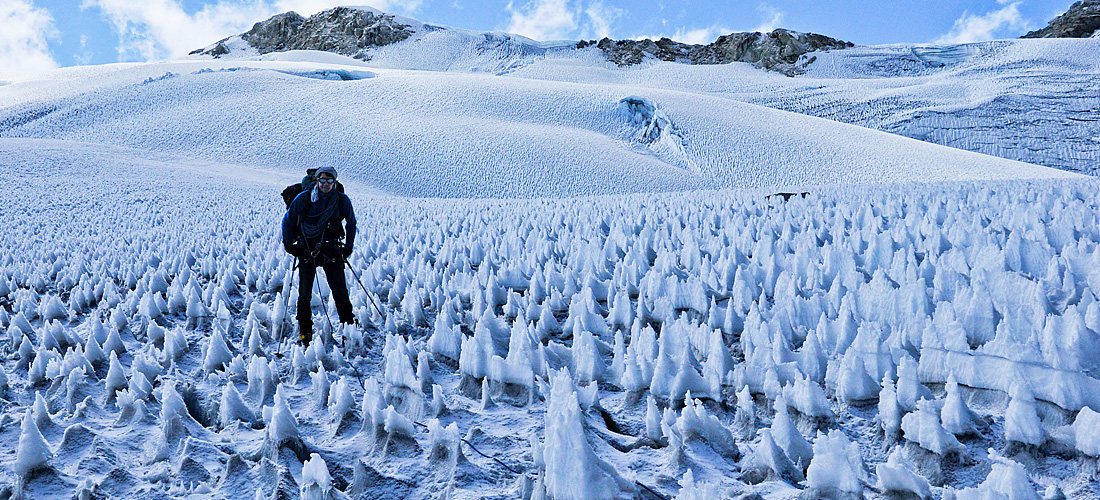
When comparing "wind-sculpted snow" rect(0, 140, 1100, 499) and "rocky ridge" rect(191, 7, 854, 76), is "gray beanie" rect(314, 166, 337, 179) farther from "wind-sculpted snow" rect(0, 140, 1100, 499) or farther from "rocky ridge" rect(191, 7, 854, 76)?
"rocky ridge" rect(191, 7, 854, 76)

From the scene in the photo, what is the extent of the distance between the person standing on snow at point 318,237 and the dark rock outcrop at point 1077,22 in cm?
12082

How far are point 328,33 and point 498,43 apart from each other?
4355cm

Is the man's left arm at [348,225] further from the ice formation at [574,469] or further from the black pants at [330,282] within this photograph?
the ice formation at [574,469]

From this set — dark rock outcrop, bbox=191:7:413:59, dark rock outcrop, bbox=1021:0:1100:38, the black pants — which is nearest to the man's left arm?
the black pants

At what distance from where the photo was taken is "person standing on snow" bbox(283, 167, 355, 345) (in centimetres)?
483

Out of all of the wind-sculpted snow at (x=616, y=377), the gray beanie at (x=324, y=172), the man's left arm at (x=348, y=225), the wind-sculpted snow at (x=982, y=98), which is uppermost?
the wind-sculpted snow at (x=982, y=98)

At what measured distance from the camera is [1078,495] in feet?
6.93

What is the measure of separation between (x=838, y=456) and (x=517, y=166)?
2467 centimetres

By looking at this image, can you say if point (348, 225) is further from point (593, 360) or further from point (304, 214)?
point (593, 360)

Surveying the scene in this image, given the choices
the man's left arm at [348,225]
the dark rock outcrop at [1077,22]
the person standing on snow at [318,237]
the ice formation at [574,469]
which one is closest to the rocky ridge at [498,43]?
the dark rock outcrop at [1077,22]

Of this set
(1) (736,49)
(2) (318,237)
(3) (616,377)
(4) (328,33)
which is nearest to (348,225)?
(2) (318,237)

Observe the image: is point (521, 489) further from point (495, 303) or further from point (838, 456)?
point (495, 303)

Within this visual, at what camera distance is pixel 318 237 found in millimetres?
4934

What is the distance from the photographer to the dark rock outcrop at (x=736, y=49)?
90.4 meters
